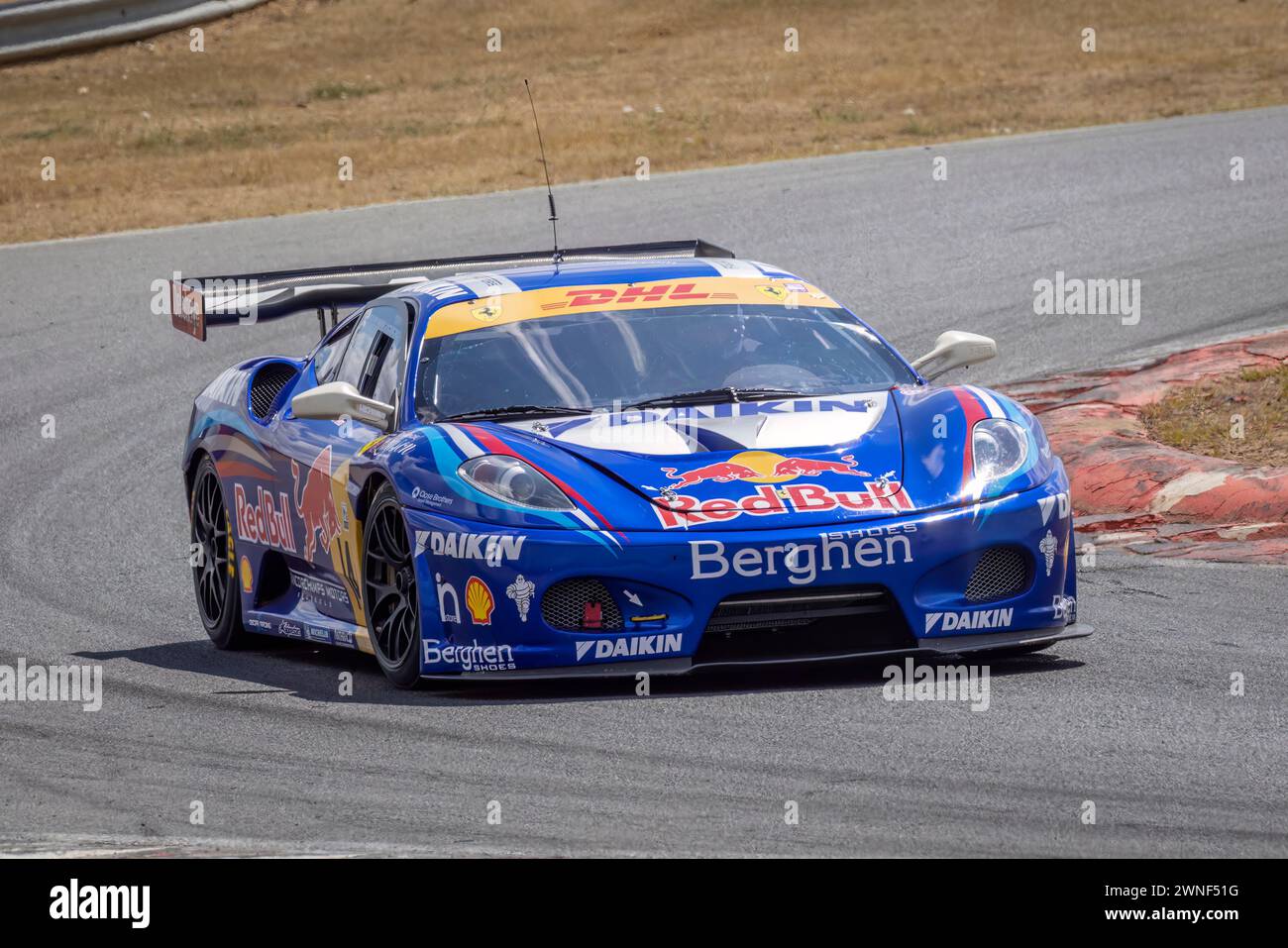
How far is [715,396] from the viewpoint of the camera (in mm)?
6691

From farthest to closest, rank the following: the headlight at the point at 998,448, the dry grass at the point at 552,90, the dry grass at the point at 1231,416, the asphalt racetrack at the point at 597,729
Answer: the dry grass at the point at 552,90, the dry grass at the point at 1231,416, the headlight at the point at 998,448, the asphalt racetrack at the point at 597,729

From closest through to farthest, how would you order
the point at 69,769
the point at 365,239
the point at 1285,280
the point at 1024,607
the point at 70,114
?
the point at 69,769 → the point at 1024,607 → the point at 1285,280 → the point at 365,239 → the point at 70,114

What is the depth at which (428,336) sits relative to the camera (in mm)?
7043

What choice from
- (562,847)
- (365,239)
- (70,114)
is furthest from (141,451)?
(70,114)

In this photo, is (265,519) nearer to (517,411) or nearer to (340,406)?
(340,406)

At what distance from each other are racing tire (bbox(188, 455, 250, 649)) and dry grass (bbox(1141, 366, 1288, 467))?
15.2 feet

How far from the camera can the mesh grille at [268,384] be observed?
26.1 feet

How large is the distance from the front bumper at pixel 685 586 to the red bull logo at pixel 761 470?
0.23 metres

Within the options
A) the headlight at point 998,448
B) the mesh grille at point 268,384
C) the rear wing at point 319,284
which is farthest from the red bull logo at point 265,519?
the headlight at point 998,448

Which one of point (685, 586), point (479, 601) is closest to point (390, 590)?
point (479, 601)

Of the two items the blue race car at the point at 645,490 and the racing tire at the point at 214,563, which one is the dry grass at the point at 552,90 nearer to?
the racing tire at the point at 214,563

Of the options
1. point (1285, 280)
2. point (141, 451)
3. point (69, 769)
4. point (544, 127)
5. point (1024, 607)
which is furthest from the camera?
point (544, 127)
